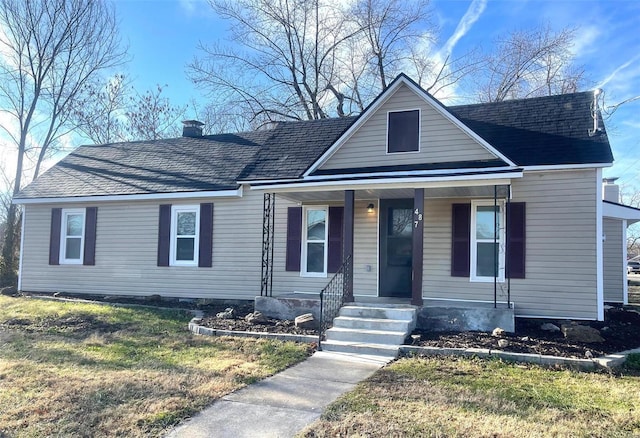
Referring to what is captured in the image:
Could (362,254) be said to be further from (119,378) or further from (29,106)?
(29,106)

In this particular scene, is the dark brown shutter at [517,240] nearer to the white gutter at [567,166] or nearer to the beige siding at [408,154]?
the white gutter at [567,166]

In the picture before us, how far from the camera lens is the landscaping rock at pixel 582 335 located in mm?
7457

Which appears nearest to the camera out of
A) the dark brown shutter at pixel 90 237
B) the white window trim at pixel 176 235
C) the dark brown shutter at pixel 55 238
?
the white window trim at pixel 176 235

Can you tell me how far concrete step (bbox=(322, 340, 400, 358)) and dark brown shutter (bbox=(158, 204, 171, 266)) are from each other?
6475 mm

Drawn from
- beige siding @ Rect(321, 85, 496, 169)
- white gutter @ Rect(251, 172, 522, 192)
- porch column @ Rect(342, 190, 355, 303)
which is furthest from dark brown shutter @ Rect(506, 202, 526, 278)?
porch column @ Rect(342, 190, 355, 303)

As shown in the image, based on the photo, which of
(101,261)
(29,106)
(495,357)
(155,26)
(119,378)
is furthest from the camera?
(29,106)

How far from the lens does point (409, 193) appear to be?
10.1 m

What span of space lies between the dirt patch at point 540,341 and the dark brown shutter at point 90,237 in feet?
31.7

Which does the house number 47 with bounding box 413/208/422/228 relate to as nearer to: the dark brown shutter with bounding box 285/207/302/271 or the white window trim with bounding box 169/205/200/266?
A: the dark brown shutter with bounding box 285/207/302/271

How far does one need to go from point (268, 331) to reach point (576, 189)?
6.53 meters

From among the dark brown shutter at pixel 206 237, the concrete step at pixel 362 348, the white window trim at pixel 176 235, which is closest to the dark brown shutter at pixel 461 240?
the concrete step at pixel 362 348

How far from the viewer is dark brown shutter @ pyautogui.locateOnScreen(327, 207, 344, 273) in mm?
11078

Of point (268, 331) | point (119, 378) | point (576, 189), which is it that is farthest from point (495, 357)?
point (119, 378)

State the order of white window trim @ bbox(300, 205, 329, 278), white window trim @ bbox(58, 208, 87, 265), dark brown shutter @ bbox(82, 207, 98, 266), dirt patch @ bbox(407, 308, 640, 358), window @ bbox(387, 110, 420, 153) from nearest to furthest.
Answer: dirt patch @ bbox(407, 308, 640, 358), window @ bbox(387, 110, 420, 153), white window trim @ bbox(300, 205, 329, 278), dark brown shutter @ bbox(82, 207, 98, 266), white window trim @ bbox(58, 208, 87, 265)
